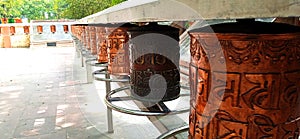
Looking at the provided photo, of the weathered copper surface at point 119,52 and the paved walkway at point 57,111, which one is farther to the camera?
the paved walkway at point 57,111

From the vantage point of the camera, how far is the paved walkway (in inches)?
110

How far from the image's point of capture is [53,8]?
61.0 ft

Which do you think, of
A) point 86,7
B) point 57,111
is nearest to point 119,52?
point 57,111

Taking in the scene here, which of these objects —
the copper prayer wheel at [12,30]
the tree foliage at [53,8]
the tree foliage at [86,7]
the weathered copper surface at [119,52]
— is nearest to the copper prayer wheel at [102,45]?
the weathered copper surface at [119,52]

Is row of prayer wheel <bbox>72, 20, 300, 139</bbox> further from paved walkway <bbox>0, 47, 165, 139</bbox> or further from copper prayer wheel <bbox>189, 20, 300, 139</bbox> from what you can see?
paved walkway <bbox>0, 47, 165, 139</bbox>

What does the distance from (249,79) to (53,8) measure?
64.9 ft

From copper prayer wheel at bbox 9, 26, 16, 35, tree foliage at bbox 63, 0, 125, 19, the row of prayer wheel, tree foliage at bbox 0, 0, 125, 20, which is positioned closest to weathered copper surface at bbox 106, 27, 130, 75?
the row of prayer wheel

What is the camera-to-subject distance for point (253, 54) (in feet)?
1.80

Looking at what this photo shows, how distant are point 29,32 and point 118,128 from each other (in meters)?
11.0

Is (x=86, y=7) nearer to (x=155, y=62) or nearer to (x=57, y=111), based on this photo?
(x=57, y=111)

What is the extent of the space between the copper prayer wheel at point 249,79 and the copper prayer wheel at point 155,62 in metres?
0.59

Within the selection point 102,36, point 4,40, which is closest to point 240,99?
point 102,36

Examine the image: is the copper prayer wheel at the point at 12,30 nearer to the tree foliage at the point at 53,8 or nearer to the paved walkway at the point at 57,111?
the tree foliage at the point at 53,8

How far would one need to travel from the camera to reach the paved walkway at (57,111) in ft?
9.20
